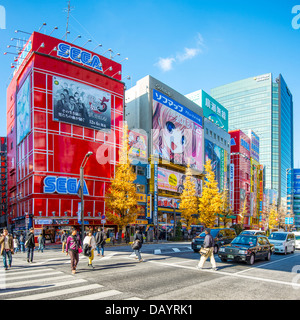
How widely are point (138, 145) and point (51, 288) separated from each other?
34.1 m

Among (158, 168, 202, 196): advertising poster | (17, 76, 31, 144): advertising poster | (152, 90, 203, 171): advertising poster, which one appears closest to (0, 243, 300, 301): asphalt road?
(17, 76, 31, 144): advertising poster

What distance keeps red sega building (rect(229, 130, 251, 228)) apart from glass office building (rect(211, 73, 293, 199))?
70.3m

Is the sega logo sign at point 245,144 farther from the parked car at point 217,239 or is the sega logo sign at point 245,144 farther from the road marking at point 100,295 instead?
Answer: the road marking at point 100,295

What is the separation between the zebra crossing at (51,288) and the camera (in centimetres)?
841

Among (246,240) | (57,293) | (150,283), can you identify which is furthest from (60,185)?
(57,293)

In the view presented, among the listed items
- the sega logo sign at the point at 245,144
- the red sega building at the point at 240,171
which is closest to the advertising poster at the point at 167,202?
the red sega building at the point at 240,171

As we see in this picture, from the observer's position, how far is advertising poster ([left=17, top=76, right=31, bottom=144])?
1324 inches

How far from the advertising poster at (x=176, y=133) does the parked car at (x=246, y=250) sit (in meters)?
28.6

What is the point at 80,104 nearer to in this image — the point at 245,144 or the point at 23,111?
the point at 23,111
